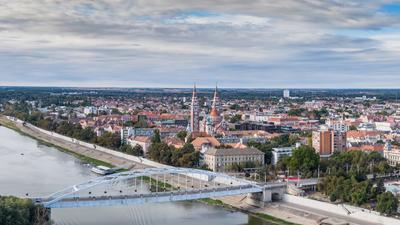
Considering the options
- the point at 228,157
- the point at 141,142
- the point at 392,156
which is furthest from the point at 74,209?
the point at 392,156

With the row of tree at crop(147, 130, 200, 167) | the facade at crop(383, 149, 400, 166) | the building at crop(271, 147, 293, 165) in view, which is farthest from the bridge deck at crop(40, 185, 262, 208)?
the facade at crop(383, 149, 400, 166)

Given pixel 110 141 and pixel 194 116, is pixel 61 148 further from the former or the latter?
pixel 194 116

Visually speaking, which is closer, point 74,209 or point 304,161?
point 74,209

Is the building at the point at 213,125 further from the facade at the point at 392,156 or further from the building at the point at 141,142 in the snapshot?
the facade at the point at 392,156

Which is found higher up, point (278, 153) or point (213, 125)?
point (213, 125)

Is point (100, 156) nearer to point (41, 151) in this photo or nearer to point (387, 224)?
point (41, 151)

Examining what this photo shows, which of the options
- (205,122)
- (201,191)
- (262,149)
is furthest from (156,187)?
(205,122)
